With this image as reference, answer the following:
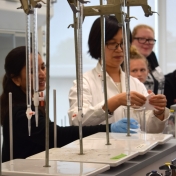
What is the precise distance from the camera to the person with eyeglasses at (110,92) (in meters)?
2.06

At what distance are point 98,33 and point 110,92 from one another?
1.00 ft

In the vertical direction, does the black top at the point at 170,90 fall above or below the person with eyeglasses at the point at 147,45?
below

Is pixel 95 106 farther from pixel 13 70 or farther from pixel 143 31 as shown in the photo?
pixel 143 31

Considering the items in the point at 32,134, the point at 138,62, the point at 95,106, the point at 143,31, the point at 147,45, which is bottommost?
the point at 32,134

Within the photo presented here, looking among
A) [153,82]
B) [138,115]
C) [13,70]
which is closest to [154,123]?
[138,115]

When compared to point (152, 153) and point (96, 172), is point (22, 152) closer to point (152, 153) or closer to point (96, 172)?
point (152, 153)

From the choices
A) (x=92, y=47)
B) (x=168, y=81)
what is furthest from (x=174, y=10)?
(x=92, y=47)

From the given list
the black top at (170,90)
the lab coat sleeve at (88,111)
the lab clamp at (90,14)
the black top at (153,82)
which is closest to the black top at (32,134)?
the lab coat sleeve at (88,111)

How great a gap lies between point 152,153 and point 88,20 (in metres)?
3.19

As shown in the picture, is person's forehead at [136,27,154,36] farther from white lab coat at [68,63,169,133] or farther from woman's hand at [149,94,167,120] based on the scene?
woman's hand at [149,94,167,120]

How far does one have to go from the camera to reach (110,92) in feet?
7.51

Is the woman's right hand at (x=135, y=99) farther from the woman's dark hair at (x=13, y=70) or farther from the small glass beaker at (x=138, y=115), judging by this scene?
the woman's dark hair at (x=13, y=70)

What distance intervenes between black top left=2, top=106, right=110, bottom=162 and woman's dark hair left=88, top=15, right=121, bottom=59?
0.49m

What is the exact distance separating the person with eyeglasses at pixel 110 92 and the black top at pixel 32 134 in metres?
0.15
